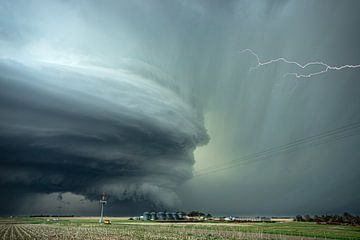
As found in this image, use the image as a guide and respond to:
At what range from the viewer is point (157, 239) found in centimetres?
6381

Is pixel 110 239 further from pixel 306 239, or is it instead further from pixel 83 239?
pixel 306 239

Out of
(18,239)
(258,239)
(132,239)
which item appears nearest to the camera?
(18,239)

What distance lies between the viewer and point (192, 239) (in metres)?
64.8

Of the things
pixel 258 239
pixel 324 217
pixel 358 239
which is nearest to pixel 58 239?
pixel 258 239

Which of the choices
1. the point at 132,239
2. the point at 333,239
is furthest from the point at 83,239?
the point at 333,239

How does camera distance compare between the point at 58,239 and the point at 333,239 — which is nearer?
the point at 58,239

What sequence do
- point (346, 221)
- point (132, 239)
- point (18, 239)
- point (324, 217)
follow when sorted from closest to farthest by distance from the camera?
1. point (18, 239)
2. point (132, 239)
3. point (346, 221)
4. point (324, 217)

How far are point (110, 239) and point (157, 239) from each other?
9.24 meters

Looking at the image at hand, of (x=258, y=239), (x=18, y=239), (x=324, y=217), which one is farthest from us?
(x=324, y=217)

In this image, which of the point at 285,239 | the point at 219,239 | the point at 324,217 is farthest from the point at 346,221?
the point at 219,239

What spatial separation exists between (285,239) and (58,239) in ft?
154

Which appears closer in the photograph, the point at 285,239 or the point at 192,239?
the point at 192,239

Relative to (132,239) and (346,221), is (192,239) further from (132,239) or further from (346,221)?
(346,221)

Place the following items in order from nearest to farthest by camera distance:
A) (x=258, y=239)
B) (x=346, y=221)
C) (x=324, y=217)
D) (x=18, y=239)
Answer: (x=18, y=239) < (x=258, y=239) < (x=346, y=221) < (x=324, y=217)
